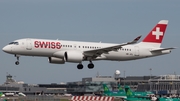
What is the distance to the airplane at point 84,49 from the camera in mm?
68625

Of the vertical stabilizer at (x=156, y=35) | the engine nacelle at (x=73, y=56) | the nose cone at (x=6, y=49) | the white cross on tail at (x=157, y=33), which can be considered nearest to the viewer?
the nose cone at (x=6, y=49)

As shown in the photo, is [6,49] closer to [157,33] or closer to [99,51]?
[99,51]

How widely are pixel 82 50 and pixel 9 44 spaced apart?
35.5 ft

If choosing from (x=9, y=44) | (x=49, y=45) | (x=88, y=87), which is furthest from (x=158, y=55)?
(x=88, y=87)

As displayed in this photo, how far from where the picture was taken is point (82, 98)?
59.6 m

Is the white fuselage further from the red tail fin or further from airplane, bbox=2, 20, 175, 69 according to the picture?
the red tail fin

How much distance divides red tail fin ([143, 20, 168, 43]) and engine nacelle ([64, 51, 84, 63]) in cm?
1325

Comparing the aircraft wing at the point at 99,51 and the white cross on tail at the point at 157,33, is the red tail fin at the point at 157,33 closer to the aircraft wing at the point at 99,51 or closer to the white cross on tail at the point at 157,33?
the white cross on tail at the point at 157,33

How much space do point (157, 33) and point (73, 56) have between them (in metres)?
17.8

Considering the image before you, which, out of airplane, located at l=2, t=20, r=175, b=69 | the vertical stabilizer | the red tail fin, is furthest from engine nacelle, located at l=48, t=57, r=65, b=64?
the red tail fin

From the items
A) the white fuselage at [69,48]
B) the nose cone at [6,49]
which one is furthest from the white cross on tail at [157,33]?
the nose cone at [6,49]

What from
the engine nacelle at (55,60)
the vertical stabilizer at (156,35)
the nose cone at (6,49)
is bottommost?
the engine nacelle at (55,60)

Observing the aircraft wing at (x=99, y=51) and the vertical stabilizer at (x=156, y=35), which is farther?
the vertical stabilizer at (x=156, y=35)

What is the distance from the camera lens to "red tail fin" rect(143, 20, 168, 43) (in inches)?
3135
